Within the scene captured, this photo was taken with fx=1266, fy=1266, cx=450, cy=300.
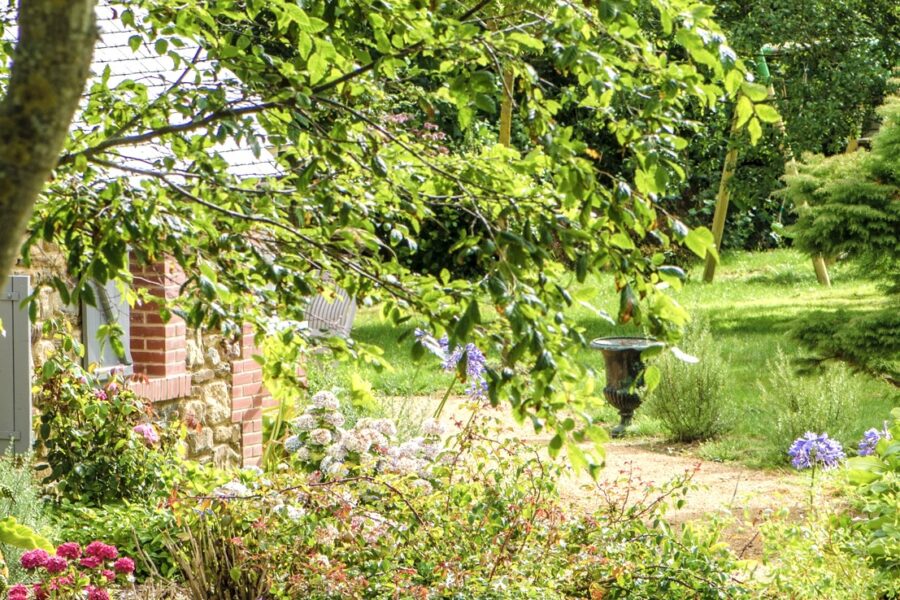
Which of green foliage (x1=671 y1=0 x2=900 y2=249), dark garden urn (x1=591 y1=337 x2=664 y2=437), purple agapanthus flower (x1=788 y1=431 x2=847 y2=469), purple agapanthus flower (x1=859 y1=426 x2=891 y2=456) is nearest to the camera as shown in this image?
purple agapanthus flower (x1=859 y1=426 x2=891 y2=456)

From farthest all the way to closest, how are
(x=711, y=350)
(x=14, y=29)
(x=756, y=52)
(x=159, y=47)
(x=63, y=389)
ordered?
(x=756, y=52) < (x=711, y=350) < (x=63, y=389) < (x=14, y=29) < (x=159, y=47)

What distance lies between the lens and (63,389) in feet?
21.6

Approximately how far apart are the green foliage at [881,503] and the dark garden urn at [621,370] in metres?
4.74

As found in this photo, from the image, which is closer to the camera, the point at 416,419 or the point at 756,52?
the point at 416,419

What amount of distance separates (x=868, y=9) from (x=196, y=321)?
1407 cm

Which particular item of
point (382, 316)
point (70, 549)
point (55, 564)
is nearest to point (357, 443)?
point (382, 316)

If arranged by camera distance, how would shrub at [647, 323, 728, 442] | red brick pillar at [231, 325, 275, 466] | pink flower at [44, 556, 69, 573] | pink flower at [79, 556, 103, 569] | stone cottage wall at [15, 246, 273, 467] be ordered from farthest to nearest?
shrub at [647, 323, 728, 442] < red brick pillar at [231, 325, 275, 466] < stone cottage wall at [15, 246, 273, 467] < pink flower at [79, 556, 103, 569] < pink flower at [44, 556, 69, 573]

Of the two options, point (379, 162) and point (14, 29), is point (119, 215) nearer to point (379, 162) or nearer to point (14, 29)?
point (379, 162)

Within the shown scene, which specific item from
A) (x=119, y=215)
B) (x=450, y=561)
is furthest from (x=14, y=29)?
(x=450, y=561)

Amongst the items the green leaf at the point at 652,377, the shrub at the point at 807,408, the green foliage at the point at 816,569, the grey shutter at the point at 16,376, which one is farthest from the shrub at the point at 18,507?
the shrub at the point at 807,408

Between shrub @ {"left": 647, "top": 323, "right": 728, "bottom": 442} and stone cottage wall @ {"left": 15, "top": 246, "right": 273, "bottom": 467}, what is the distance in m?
3.61

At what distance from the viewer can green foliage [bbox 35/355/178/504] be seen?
6609mm

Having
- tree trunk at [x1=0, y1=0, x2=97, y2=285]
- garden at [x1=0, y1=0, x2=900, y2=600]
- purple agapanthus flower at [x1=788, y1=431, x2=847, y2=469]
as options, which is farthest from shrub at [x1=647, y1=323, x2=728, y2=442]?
tree trunk at [x1=0, y1=0, x2=97, y2=285]

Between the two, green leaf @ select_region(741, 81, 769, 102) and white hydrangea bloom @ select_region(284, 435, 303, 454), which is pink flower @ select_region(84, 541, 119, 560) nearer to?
white hydrangea bloom @ select_region(284, 435, 303, 454)
